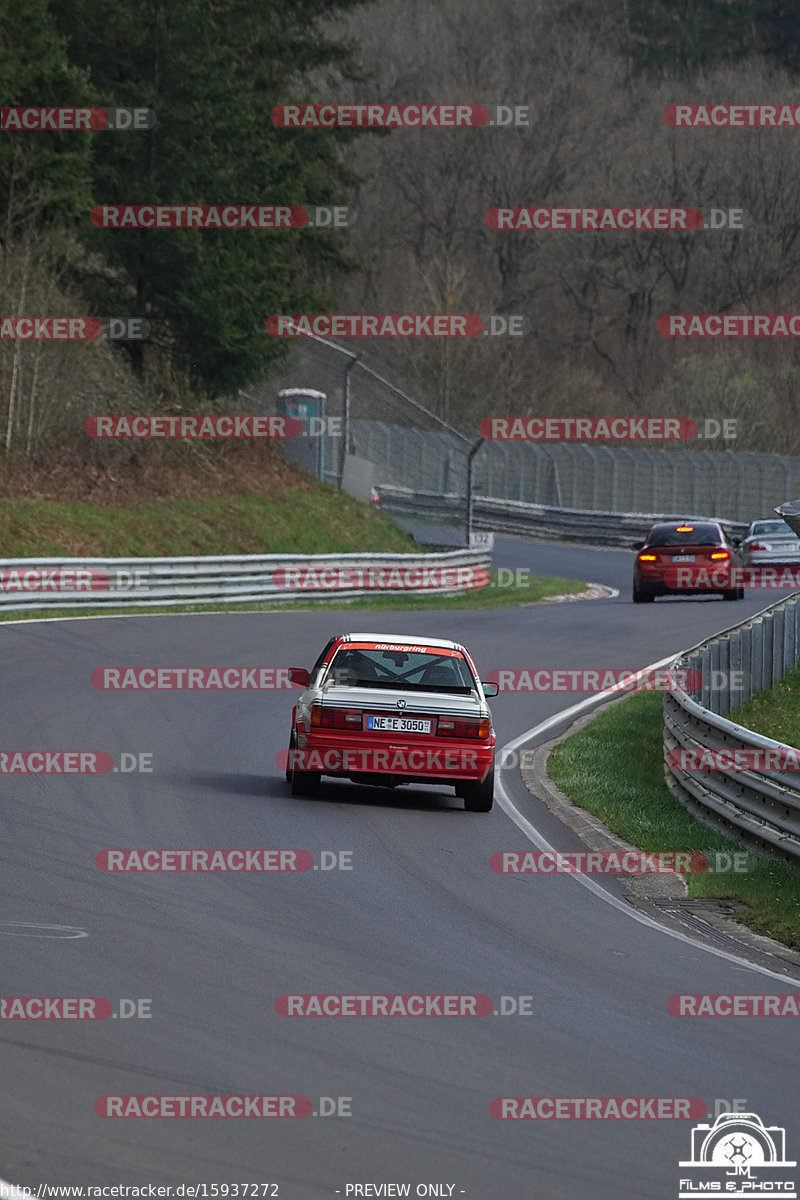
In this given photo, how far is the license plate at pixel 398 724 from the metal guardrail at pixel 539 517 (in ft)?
128

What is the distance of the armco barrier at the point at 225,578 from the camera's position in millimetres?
30656

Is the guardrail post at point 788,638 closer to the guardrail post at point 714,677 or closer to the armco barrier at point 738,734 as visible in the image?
the armco barrier at point 738,734

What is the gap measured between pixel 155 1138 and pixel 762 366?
7609cm

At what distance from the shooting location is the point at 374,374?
136 ft

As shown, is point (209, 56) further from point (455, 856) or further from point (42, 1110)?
point (42, 1110)

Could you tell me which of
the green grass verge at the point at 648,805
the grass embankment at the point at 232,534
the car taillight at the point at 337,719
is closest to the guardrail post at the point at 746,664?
the green grass verge at the point at 648,805

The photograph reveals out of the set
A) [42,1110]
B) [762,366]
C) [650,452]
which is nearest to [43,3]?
[650,452]

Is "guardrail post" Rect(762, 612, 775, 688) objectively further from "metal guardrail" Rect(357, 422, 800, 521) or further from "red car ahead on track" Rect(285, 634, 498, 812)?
"metal guardrail" Rect(357, 422, 800, 521)

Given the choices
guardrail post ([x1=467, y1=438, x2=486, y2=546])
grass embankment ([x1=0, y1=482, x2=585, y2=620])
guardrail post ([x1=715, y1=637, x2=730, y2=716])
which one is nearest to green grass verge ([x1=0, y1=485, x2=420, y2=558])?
grass embankment ([x1=0, y1=482, x2=585, y2=620])

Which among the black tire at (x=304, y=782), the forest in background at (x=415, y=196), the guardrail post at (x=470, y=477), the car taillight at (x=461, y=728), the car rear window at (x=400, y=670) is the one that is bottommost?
the black tire at (x=304, y=782)

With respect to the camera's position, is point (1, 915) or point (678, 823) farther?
point (678, 823)

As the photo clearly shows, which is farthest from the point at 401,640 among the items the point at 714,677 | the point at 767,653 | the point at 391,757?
the point at 767,653

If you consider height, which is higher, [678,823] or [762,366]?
[762,366]

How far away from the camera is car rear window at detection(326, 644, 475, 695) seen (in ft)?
51.1
